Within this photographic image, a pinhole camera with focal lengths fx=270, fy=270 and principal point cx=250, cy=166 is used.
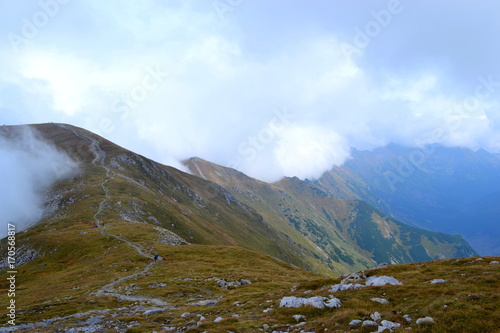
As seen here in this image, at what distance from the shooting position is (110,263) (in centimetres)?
6488

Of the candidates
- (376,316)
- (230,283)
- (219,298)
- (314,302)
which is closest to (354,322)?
(376,316)

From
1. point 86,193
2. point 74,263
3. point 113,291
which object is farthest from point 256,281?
point 86,193

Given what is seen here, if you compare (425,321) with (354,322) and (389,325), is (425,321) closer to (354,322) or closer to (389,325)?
(389,325)

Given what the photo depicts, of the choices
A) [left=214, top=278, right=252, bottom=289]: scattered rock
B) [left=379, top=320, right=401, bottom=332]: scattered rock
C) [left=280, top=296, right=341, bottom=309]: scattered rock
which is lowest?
[left=214, top=278, right=252, bottom=289]: scattered rock

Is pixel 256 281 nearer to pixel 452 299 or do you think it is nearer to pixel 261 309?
pixel 261 309

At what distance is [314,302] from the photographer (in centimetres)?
2152

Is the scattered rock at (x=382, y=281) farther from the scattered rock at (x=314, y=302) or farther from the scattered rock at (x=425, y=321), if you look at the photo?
the scattered rock at (x=425, y=321)

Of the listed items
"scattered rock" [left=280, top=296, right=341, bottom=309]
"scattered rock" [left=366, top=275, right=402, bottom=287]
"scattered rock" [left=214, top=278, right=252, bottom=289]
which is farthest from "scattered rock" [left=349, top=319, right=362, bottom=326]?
"scattered rock" [left=214, top=278, right=252, bottom=289]

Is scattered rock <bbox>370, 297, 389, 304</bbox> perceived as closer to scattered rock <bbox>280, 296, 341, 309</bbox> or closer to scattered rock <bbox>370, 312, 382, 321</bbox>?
scattered rock <bbox>280, 296, 341, 309</bbox>

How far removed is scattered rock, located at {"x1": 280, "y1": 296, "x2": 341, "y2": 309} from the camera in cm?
2070

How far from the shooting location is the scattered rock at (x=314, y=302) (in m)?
20.7

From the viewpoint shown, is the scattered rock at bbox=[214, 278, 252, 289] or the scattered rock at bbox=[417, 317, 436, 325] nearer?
the scattered rock at bbox=[417, 317, 436, 325]

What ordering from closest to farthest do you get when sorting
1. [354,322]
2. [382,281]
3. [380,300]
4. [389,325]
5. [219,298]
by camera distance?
1. [389,325]
2. [354,322]
3. [380,300]
4. [382,281]
5. [219,298]

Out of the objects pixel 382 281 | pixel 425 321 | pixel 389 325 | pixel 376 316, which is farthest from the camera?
pixel 382 281
